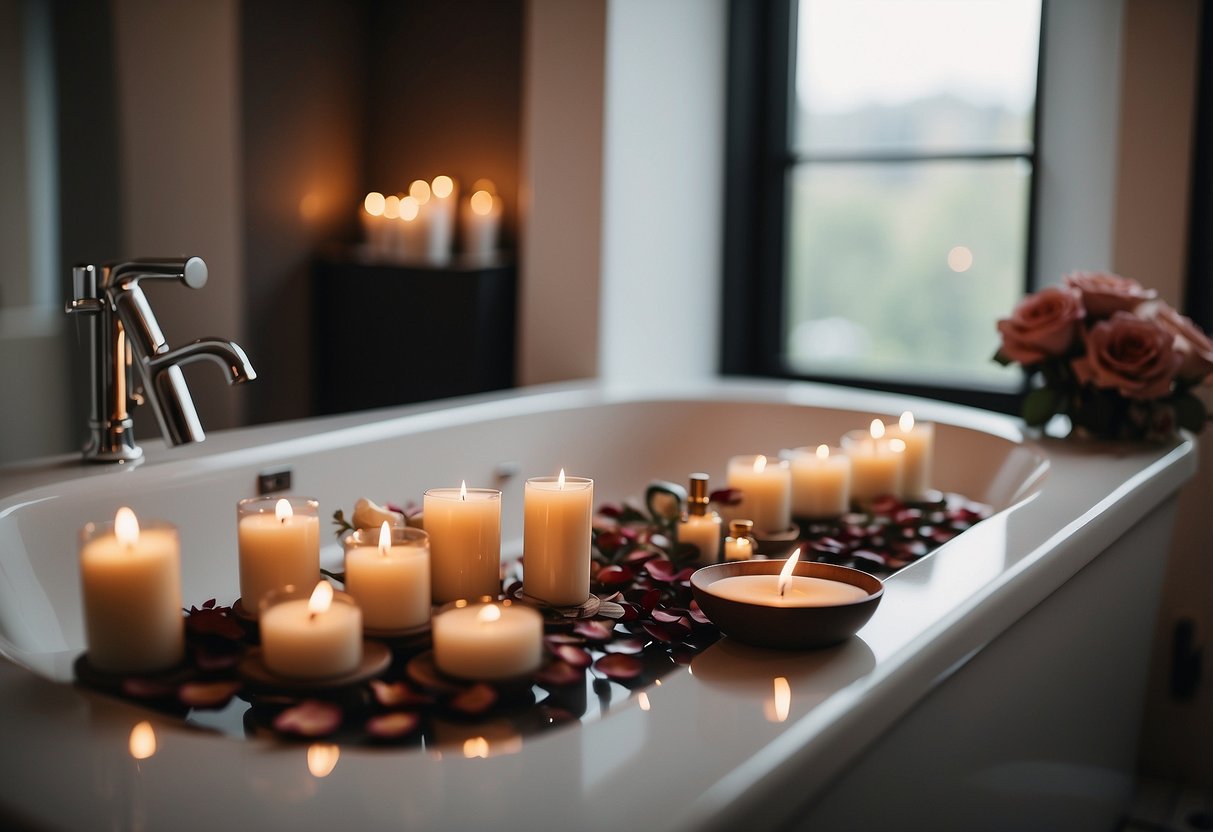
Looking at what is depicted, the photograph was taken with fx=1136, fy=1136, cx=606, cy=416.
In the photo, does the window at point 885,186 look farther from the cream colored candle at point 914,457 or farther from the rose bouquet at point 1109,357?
the cream colored candle at point 914,457

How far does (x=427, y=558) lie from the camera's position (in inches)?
39.0

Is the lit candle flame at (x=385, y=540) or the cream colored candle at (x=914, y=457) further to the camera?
the cream colored candle at (x=914, y=457)

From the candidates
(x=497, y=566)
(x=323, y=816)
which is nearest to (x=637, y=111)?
(x=497, y=566)

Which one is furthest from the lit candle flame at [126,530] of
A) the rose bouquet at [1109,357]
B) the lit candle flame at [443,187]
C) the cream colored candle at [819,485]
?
the lit candle flame at [443,187]

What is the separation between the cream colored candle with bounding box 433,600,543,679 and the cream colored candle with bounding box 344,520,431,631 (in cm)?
7

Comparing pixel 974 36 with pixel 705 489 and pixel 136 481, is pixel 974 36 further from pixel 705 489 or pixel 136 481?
pixel 136 481

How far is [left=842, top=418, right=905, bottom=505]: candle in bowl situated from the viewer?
73.7 inches

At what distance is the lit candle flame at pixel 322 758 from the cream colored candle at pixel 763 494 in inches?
37.6

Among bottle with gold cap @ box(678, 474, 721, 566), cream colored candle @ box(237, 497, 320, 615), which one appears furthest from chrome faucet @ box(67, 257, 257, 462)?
bottle with gold cap @ box(678, 474, 721, 566)

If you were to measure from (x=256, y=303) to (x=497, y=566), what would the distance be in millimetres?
2094

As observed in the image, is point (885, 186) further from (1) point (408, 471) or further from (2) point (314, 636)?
(2) point (314, 636)

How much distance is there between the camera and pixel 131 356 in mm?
1675

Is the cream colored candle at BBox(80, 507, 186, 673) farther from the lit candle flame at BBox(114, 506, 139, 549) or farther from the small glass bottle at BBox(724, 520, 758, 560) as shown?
the small glass bottle at BBox(724, 520, 758, 560)

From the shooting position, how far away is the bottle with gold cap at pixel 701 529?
1480 millimetres
